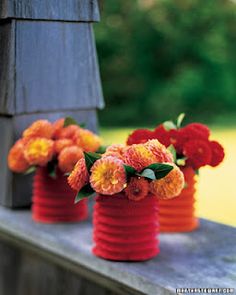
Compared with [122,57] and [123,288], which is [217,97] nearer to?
[122,57]

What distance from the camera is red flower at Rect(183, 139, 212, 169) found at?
5.54 ft

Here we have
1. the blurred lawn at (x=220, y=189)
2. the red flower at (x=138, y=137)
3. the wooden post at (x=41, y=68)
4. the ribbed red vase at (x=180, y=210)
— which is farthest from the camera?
the blurred lawn at (x=220, y=189)

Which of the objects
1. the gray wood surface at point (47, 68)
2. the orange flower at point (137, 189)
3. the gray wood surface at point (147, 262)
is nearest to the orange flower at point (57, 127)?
the gray wood surface at point (47, 68)

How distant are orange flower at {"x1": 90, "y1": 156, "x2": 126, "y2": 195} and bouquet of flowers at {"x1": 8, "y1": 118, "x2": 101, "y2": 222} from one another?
347 millimetres

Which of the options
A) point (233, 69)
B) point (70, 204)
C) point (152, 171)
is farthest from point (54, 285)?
point (233, 69)

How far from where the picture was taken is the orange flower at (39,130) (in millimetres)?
1819

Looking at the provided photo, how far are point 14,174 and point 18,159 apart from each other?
0.15 meters

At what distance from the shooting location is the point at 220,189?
6.66 metres

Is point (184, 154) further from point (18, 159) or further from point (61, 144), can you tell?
point (18, 159)

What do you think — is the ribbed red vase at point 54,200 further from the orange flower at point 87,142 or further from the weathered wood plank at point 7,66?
the weathered wood plank at point 7,66

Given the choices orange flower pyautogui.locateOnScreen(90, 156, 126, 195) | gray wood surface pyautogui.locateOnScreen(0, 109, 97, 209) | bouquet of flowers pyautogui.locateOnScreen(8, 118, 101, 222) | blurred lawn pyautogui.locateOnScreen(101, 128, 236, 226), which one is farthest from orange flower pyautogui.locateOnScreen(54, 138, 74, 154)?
blurred lawn pyautogui.locateOnScreen(101, 128, 236, 226)

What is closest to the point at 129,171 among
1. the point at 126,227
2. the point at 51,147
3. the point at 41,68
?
the point at 126,227

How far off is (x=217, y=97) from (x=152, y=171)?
8657mm

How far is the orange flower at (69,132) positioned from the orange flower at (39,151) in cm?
6
